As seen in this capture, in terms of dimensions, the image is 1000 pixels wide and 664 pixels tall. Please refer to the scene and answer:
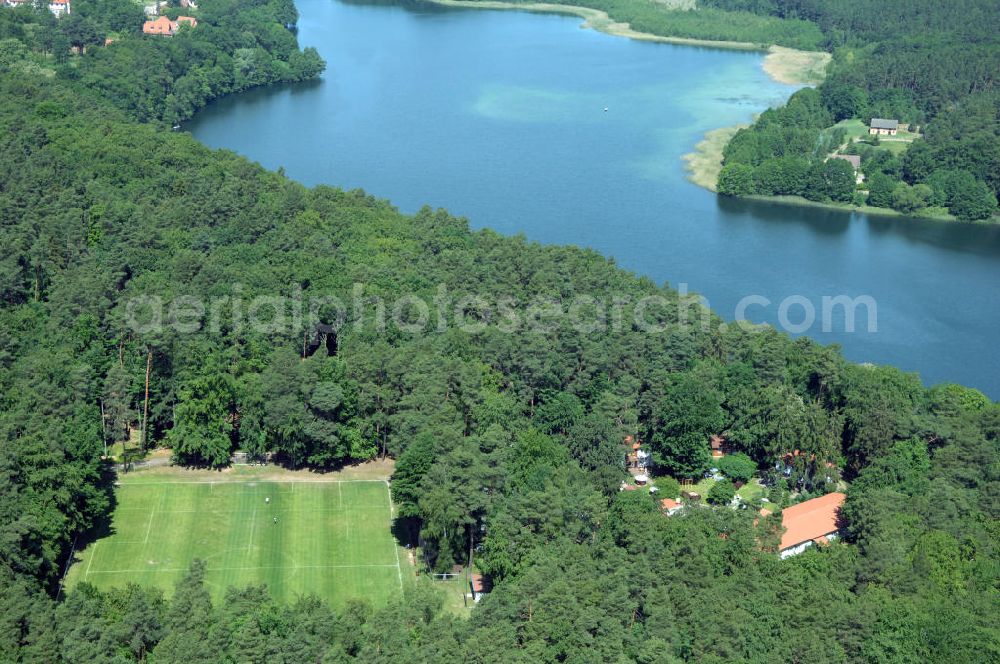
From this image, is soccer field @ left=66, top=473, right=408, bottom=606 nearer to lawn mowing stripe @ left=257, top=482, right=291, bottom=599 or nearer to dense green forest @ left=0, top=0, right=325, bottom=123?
lawn mowing stripe @ left=257, top=482, right=291, bottom=599

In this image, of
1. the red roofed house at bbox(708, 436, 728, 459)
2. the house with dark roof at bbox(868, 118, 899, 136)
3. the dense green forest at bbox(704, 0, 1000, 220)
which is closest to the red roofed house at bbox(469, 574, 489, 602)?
the red roofed house at bbox(708, 436, 728, 459)

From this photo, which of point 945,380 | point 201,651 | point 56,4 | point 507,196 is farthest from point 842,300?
point 56,4

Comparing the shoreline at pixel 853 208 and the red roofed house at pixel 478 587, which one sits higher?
the shoreline at pixel 853 208

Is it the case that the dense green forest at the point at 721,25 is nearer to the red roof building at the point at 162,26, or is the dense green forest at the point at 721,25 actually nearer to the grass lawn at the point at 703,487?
the red roof building at the point at 162,26

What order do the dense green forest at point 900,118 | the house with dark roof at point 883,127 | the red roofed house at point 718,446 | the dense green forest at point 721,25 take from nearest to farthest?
the red roofed house at point 718,446 < the dense green forest at point 900,118 < the house with dark roof at point 883,127 < the dense green forest at point 721,25

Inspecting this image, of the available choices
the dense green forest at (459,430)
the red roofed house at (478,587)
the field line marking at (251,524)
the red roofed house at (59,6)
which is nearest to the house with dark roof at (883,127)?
the dense green forest at (459,430)

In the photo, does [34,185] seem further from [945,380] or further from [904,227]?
[904,227]
